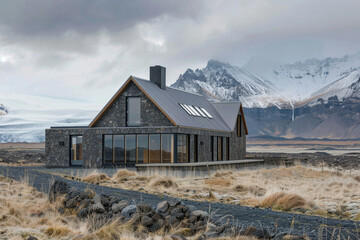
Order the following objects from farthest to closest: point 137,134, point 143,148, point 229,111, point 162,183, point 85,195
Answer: point 229,111
point 137,134
point 143,148
point 162,183
point 85,195

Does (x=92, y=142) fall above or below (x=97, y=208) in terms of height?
above

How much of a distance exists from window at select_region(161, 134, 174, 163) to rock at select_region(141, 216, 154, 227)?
17465 millimetres

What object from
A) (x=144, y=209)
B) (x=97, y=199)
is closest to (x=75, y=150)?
(x=97, y=199)

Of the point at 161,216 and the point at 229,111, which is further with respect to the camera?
the point at 229,111

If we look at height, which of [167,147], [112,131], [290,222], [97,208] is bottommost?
[290,222]

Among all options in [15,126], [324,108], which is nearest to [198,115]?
[15,126]

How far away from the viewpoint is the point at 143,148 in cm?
2723

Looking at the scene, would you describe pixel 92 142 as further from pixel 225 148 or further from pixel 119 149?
pixel 225 148

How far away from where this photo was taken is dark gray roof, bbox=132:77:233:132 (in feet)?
91.0

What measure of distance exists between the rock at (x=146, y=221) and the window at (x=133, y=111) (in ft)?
62.6

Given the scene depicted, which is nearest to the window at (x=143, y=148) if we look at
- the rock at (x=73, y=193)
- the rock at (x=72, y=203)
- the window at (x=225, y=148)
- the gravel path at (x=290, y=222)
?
the window at (x=225, y=148)

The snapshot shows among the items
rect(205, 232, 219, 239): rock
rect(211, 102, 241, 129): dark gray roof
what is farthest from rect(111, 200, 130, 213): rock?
rect(211, 102, 241, 129): dark gray roof

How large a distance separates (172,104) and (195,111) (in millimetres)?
2932

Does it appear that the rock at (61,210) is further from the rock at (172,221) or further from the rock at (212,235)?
the rock at (212,235)
